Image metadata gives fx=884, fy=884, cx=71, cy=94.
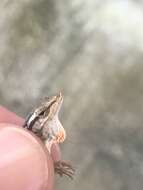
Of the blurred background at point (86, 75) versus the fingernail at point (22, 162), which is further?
the blurred background at point (86, 75)

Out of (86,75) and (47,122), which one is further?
(86,75)

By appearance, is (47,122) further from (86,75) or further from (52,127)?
(86,75)

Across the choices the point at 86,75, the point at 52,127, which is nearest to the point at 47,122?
the point at 52,127

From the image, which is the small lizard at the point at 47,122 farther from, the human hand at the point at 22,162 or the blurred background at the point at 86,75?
the blurred background at the point at 86,75

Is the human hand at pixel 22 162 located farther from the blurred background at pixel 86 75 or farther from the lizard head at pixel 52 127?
the blurred background at pixel 86 75

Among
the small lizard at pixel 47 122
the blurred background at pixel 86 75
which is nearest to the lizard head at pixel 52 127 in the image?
the small lizard at pixel 47 122

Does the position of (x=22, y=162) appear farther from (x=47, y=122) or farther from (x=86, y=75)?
(x=86, y=75)

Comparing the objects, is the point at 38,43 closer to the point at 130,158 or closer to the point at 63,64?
the point at 63,64

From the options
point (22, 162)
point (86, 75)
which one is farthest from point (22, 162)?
point (86, 75)

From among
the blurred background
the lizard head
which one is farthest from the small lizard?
the blurred background
